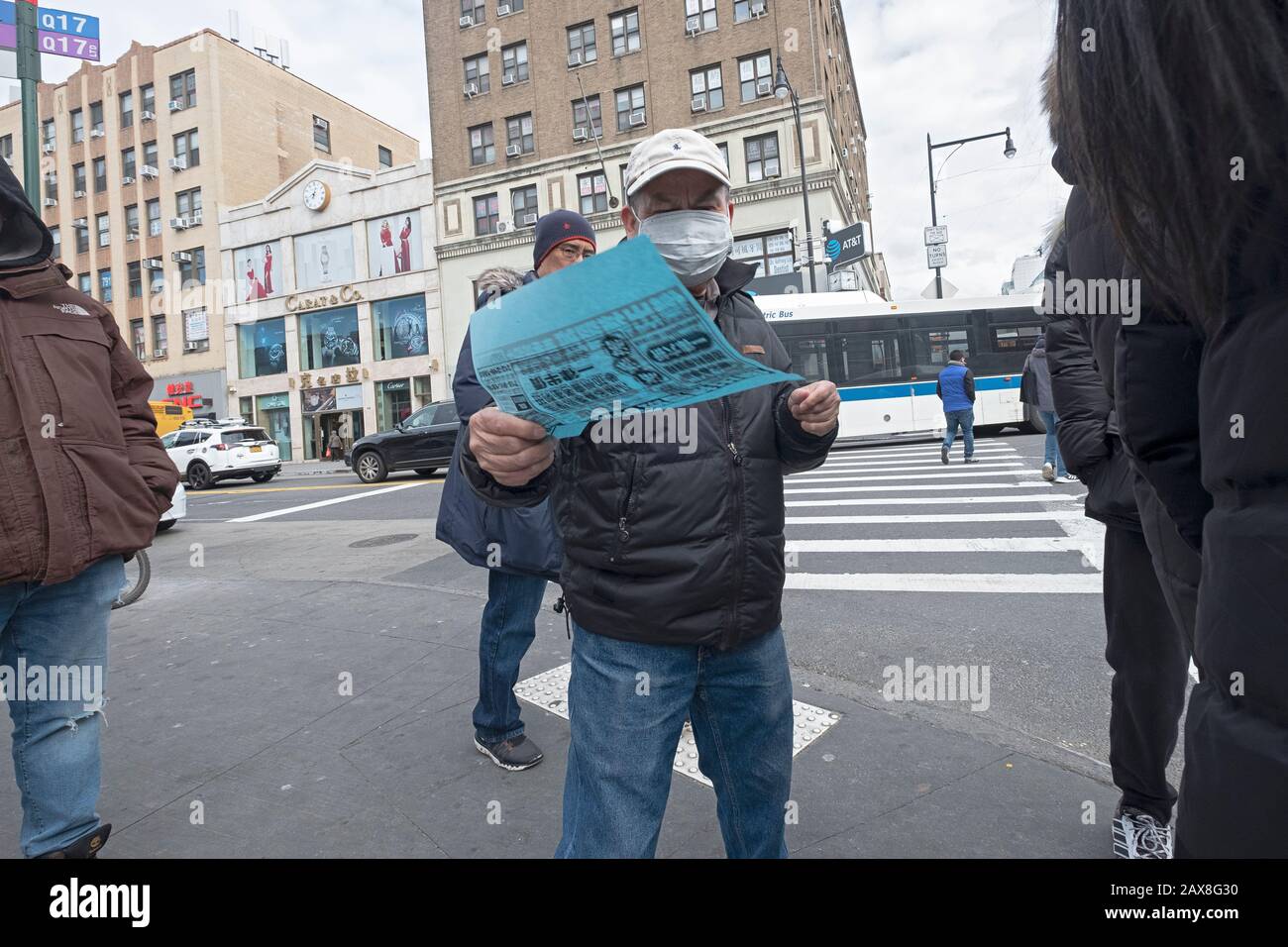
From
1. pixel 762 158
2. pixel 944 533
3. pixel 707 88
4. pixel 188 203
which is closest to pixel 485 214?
Answer: pixel 707 88

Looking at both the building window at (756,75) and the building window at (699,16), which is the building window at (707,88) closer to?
the building window at (756,75)

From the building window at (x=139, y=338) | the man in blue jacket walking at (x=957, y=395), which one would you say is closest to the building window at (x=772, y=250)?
the man in blue jacket walking at (x=957, y=395)

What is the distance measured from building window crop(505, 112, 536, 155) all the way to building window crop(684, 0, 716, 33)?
24.7ft

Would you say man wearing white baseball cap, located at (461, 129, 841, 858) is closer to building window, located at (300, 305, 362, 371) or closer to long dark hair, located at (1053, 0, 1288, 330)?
long dark hair, located at (1053, 0, 1288, 330)

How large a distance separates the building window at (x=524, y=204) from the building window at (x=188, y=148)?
18.7 meters

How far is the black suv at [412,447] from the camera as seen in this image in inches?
701

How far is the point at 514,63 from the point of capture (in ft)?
109

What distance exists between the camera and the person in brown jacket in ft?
7.25

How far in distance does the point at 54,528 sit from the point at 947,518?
793cm

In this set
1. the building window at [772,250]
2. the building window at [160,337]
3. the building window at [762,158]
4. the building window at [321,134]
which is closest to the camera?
the building window at [772,250]

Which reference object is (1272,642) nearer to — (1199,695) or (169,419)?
(1199,695)

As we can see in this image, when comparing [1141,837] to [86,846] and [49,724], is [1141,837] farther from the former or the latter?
[49,724]

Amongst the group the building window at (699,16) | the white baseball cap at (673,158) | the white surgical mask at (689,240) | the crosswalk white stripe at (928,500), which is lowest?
the crosswalk white stripe at (928,500)

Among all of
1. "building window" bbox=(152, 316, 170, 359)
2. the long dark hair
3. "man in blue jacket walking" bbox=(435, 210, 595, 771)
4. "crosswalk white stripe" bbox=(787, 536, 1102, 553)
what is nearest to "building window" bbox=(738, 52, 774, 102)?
"crosswalk white stripe" bbox=(787, 536, 1102, 553)
